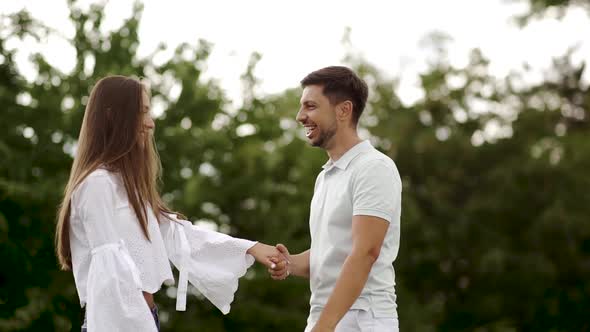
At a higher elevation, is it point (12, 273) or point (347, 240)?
point (347, 240)

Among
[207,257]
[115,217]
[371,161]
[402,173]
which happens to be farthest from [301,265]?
[402,173]

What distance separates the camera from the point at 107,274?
147 inches

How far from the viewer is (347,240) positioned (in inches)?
157

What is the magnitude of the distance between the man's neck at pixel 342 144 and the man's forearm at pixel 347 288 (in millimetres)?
544

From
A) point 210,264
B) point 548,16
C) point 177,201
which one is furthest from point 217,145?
point 210,264

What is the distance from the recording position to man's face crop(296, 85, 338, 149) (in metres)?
4.22

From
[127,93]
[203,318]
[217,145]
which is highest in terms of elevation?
[127,93]

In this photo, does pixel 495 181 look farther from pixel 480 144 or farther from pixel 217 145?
pixel 217 145

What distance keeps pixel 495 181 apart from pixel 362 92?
78.5ft

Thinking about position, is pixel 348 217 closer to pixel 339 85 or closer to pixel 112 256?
pixel 339 85

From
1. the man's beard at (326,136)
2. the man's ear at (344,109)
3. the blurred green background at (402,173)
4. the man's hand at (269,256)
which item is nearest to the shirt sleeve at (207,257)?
the man's hand at (269,256)

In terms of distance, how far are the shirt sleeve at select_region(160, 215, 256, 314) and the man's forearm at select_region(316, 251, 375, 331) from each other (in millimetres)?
777

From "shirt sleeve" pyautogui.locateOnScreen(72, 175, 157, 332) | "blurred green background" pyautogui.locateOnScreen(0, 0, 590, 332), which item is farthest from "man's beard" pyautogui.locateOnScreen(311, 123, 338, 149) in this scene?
"blurred green background" pyautogui.locateOnScreen(0, 0, 590, 332)

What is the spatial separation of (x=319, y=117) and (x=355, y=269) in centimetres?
73
